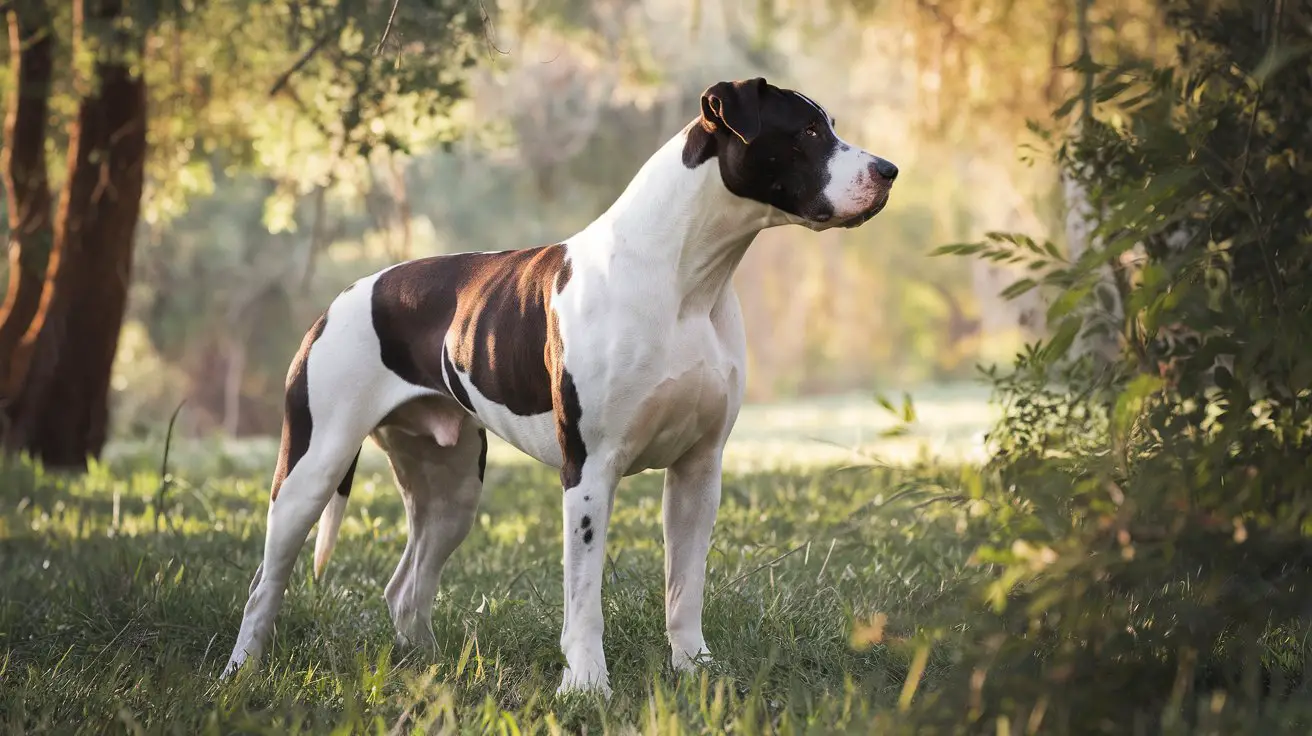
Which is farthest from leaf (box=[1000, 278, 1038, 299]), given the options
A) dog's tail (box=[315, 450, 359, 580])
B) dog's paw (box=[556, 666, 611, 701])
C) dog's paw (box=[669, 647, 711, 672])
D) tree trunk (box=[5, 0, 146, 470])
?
tree trunk (box=[5, 0, 146, 470])

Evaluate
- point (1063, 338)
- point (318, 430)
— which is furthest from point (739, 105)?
point (318, 430)

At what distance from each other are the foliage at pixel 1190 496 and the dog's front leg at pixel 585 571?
47.4 inches

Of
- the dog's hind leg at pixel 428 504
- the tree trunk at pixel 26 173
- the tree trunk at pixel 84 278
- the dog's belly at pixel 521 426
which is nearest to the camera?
the dog's belly at pixel 521 426

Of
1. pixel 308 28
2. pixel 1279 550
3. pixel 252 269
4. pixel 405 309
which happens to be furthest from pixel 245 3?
pixel 252 269

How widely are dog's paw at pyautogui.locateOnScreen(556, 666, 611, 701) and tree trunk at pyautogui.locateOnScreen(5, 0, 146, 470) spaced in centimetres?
776

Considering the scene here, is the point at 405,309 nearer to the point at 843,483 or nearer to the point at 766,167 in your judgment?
the point at 766,167

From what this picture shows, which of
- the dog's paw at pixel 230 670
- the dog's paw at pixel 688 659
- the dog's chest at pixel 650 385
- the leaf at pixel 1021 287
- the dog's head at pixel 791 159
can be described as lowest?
the dog's paw at pixel 230 670

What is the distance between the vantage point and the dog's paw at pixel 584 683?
3.81 meters

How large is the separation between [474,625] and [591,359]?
46.9 inches

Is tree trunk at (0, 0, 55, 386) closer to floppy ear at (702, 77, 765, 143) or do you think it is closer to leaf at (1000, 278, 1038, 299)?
floppy ear at (702, 77, 765, 143)

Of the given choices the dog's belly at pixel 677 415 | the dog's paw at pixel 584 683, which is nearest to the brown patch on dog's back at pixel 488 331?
the dog's belly at pixel 677 415

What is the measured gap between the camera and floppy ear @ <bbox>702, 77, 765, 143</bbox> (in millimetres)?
3781

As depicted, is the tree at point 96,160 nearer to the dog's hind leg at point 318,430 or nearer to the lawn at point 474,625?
the lawn at point 474,625

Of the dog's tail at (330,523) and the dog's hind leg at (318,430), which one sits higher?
the dog's hind leg at (318,430)
